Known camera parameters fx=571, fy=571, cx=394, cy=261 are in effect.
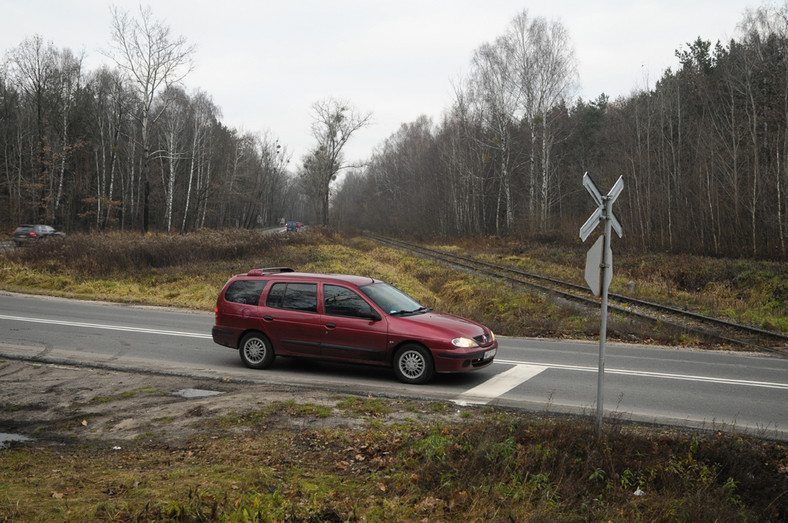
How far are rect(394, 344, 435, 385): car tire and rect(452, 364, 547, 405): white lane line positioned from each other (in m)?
0.71

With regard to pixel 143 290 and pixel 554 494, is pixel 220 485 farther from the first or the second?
pixel 143 290

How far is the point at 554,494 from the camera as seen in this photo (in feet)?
16.3

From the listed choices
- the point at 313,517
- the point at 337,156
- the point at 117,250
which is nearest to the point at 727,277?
the point at 313,517

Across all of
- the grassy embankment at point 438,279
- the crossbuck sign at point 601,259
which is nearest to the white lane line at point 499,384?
the crossbuck sign at point 601,259

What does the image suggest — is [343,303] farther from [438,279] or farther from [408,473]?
[438,279]

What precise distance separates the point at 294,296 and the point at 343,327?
3.88 ft

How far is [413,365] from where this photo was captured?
9086 millimetres

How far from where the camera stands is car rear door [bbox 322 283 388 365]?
9.20m

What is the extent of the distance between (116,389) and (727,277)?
2295cm

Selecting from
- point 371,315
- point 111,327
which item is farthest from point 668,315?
point 111,327

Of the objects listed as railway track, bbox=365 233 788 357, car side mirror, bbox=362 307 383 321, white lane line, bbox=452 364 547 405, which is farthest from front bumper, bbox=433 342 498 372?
railway track, bbox=365 233 788 357

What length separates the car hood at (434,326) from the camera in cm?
892

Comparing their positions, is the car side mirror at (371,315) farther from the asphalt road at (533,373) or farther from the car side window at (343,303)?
the asphalt road at (533,373)

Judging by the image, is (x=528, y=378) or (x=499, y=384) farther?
(x=528, y=378)
